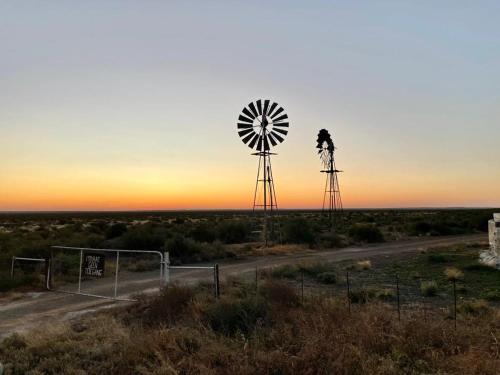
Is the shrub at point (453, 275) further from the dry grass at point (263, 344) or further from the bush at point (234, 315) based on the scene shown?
the bush at point (234, 315)

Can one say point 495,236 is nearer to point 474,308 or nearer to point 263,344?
point 474,308

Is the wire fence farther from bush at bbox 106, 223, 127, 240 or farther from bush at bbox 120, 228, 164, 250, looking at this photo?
bush at bbox 106, 223, 127, 240

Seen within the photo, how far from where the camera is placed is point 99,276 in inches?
547

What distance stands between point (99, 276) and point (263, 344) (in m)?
8.27

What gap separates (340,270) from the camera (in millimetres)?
19031

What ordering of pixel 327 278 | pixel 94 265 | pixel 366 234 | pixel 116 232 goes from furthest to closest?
pixel 366 234
pixel 116 232
pixel 327 278
pixel 94 265

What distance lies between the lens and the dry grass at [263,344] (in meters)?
6.24

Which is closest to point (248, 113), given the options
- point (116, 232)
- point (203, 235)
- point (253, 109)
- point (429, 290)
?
point (253, 109)

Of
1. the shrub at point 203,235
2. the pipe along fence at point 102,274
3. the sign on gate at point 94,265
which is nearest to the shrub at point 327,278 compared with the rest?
the pipe along fence at point 102,274

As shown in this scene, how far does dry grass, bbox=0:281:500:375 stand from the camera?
6.24 metres

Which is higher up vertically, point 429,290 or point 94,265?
point 94,265

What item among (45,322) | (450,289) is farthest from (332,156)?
(45,322)

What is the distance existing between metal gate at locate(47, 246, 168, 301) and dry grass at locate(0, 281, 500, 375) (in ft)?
12.2

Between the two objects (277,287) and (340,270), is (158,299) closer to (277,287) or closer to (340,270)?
(277,287)
